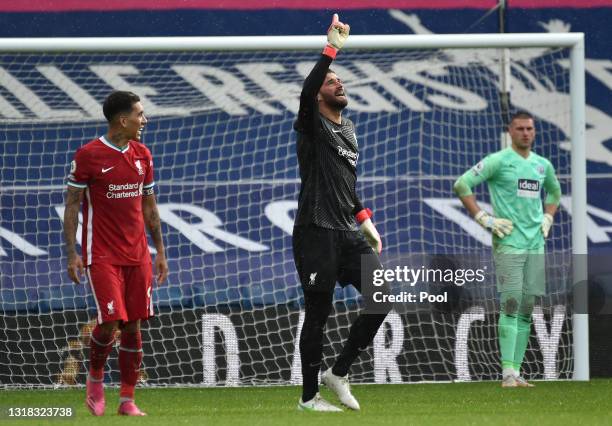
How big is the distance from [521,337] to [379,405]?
1690 mm

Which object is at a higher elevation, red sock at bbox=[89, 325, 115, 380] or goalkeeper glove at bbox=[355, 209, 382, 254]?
goalkeeper glove at bbox=[355, 209, 382, 254]

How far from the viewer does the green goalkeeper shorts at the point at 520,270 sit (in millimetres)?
8336

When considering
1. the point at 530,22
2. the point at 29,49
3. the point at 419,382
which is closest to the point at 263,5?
the point at 530,22

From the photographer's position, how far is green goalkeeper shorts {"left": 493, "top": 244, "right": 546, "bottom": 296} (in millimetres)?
8336

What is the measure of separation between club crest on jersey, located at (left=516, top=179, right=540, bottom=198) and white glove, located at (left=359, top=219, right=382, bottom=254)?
2.00 meters

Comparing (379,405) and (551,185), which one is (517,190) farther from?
(379,405)

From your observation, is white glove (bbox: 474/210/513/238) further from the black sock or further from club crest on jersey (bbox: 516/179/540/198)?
the black sock

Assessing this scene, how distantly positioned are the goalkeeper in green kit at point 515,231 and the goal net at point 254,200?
31.7 inches

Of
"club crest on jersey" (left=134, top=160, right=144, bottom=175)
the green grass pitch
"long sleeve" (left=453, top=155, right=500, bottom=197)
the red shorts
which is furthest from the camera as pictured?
"long sleeve" (left=453, top=155, right=500, bottom=197)

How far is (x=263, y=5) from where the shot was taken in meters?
10.9

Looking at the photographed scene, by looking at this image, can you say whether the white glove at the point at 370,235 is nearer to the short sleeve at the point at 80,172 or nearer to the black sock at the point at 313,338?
the black sock at the point at 313,338

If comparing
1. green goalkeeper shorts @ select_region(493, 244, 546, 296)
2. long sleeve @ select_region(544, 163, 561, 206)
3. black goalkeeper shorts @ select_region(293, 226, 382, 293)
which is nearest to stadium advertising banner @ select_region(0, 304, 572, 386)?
green goalkeeper shorts @ select_region(493, 244, 546, 296)

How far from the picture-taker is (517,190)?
8.43 m

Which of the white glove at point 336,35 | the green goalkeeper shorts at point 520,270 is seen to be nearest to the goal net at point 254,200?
the green goalkeeper shorts at point 520,270
